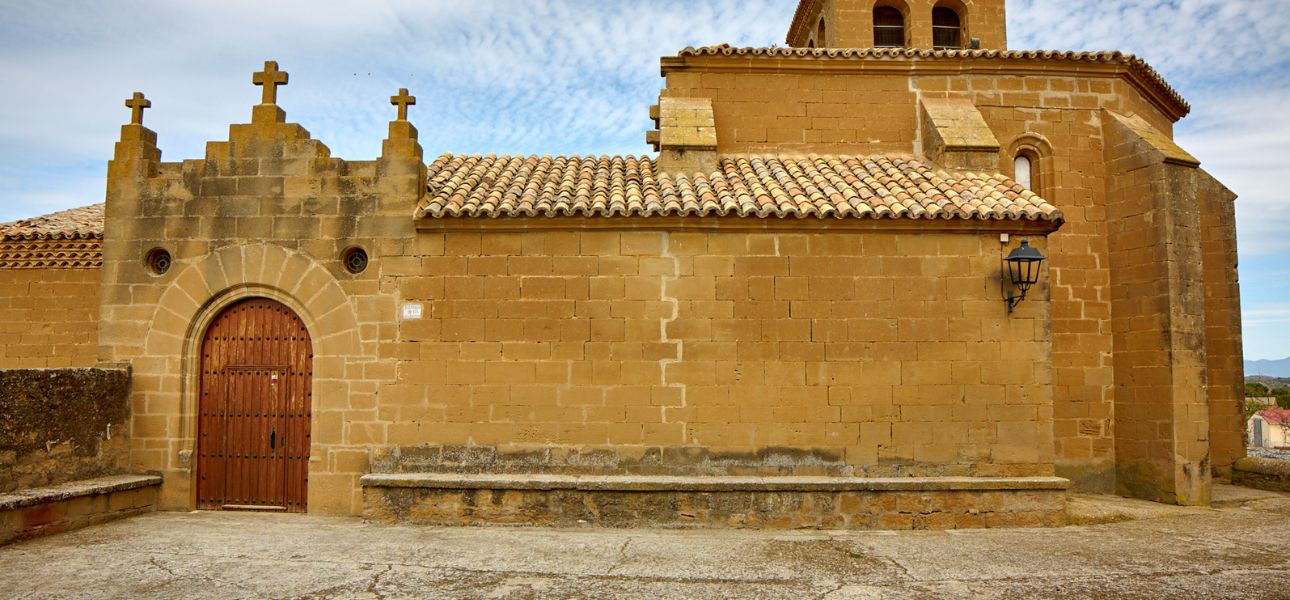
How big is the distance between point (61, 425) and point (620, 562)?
5.50 meters

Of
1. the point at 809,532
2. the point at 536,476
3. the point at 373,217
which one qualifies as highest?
the point at 373,217

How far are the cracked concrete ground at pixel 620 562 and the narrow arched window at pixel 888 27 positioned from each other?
903 cm

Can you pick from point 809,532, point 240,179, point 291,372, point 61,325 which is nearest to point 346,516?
point 291,372

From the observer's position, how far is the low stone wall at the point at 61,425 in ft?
22.0

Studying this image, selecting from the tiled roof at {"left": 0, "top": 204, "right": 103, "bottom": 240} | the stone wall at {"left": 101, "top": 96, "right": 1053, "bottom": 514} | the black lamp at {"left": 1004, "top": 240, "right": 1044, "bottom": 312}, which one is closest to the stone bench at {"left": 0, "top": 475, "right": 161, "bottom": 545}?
the stone wall at {"left": 101, "top": 96, "right": 1053, "bottom": 514}

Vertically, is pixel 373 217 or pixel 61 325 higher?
pixel 373 217

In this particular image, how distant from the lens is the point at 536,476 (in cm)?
754

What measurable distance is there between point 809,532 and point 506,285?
3852 mm

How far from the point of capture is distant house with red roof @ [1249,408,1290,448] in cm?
1947

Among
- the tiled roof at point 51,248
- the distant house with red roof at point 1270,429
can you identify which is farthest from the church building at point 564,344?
the distant house with red roof at point 1270,429

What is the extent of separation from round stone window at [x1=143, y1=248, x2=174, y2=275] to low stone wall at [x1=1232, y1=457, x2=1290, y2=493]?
1384 cm

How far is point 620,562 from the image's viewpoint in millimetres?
6078

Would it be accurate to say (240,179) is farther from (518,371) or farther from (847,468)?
(847,468)

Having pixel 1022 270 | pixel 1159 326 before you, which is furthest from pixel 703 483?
pixel 1159 326
